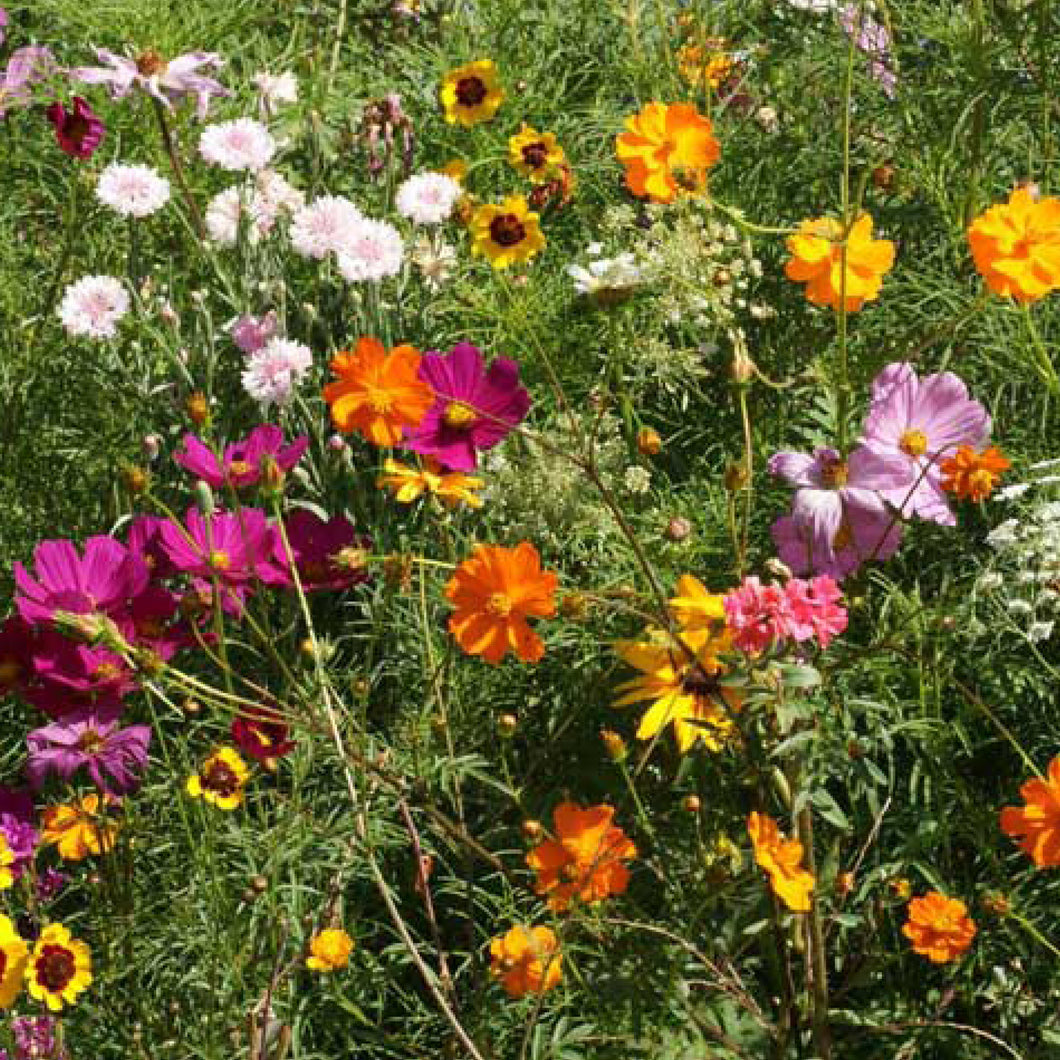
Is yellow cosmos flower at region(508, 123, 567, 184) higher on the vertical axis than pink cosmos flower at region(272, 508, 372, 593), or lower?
higher

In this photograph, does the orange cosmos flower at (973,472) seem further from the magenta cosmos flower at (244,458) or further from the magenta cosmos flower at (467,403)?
the magenta cosmos flower at (244,458)

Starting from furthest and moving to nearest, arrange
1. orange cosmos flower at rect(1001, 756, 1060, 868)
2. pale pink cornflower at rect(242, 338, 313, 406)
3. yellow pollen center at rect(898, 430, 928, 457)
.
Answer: pale pink cornflower at rect(242, 338, 313, 406) → yellow pollen center at rect(898, 430, 928, 457) → orange cosmos flower at rect(1001, 756, 1060, 868)

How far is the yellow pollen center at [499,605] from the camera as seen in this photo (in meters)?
1.58

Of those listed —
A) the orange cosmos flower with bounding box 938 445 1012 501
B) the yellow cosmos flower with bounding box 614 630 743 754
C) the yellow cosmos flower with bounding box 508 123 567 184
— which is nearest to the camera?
the yellow cosmos flower with bounding box 614 630 743 754

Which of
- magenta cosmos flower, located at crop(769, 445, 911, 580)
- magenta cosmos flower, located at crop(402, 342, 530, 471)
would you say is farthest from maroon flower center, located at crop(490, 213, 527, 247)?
magenta cosmos flower, located at crop(769, 445, 911, 580)

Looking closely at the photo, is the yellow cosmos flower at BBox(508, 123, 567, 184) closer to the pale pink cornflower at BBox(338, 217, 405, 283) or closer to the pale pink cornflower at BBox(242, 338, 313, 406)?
the pale pink cornflower at BBox(338, 217, 405, 283)

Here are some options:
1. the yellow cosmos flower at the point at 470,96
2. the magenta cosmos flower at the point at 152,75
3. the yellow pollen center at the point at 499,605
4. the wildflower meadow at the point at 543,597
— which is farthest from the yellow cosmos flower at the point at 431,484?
the yellow cosmos flower at the point at 470,96

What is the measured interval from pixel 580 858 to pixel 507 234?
900 millimetres

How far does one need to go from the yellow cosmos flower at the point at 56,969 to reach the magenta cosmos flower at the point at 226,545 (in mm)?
415

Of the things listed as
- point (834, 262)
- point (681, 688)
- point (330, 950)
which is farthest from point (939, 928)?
point (834, 262)

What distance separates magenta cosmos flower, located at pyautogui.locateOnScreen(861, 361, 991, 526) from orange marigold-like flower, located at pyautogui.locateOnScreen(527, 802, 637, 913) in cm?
57

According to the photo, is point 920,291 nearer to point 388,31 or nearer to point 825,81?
point 825,81

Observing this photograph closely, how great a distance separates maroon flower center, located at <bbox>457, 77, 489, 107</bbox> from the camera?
248 centimetres

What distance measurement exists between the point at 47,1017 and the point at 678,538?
0.77 m
